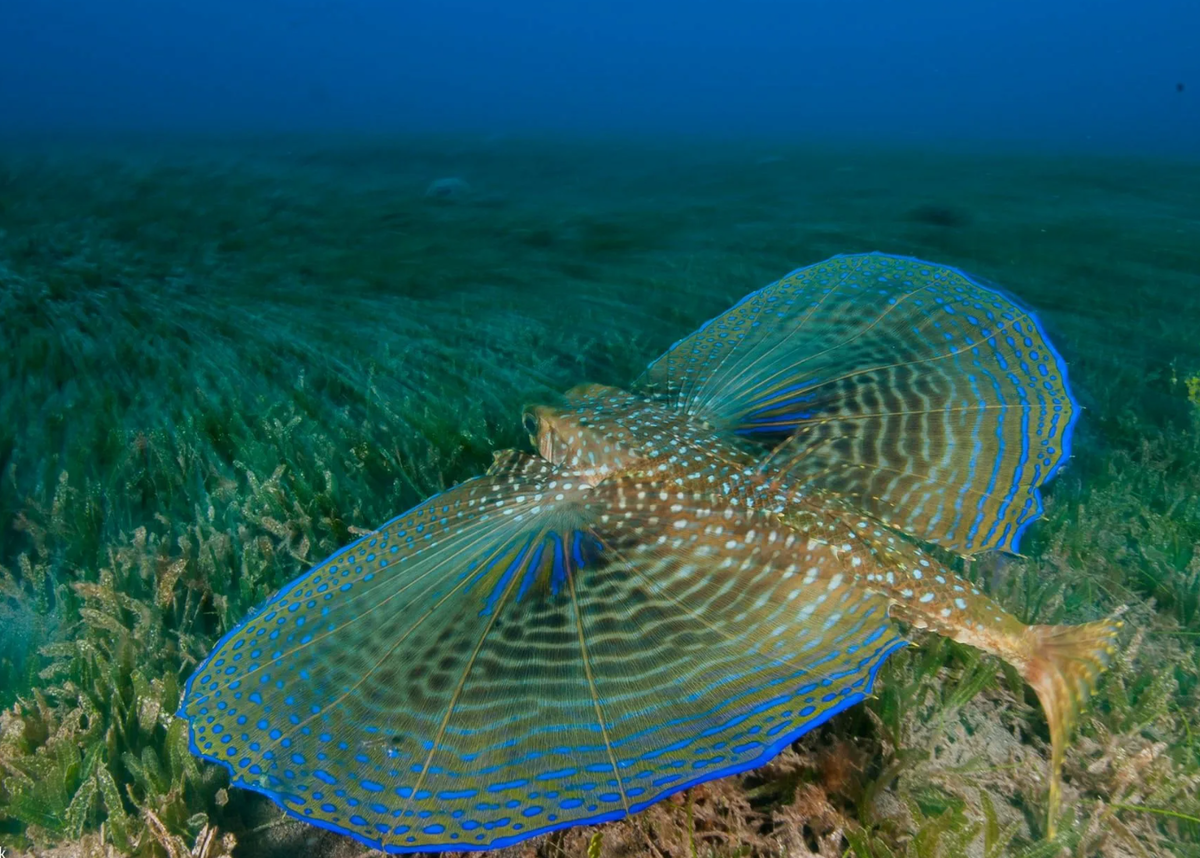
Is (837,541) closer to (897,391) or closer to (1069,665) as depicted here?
(1069,665)

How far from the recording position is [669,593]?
A: 6.49 feet

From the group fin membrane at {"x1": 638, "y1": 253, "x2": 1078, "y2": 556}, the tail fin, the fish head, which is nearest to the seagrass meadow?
the tail fin

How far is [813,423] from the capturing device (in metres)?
2.69

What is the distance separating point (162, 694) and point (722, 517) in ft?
5.73

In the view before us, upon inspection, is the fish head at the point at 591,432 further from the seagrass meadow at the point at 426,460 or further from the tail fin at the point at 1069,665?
the tail fin at the point at 1069,665

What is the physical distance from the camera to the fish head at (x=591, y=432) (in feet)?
7.95

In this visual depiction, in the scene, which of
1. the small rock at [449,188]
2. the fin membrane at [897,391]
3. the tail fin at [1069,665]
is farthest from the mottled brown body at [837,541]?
the small rock at [449,188]

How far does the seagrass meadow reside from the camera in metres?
1.84

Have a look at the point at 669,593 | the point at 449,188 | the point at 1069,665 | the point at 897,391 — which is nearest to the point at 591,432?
the point at 669,593

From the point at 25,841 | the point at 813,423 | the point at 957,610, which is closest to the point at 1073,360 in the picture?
the point at 813,423

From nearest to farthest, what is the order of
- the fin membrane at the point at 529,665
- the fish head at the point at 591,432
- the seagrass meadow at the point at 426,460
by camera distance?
the fin membrane at the point at 529,665
the seagrass meadow at the point at 426,460
the fish head at the point at 591,432

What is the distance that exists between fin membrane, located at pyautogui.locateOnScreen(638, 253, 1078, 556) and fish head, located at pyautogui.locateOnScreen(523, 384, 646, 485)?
14.1 inches

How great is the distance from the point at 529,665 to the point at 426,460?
5.18ft

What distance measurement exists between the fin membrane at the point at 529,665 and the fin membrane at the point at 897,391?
0.62 meters
